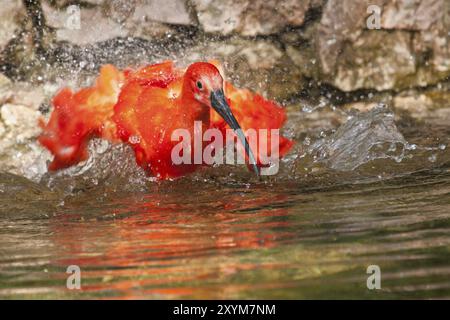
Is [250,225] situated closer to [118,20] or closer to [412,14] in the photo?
[118,20]

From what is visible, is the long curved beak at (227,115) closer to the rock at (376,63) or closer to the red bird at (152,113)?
the red bird at (152,113)

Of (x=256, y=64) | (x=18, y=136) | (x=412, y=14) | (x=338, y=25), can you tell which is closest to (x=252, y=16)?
(x=256, y=64)

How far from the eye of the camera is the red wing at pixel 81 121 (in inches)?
171

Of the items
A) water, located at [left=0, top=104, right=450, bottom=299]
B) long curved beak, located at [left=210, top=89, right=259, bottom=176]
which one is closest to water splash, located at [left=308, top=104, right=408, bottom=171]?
water, located at [left=0, top=104, right=450, bottom=299]

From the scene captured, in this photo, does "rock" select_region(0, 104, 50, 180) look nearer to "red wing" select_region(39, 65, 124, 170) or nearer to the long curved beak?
"red wing" select_region(39, 65, 124, 170)

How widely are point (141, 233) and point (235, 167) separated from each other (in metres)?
1.25

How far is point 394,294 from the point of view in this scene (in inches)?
95.4

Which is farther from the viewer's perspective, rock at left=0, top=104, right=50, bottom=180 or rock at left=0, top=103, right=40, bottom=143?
rock at left=0, top=103, right=40, bottom=143

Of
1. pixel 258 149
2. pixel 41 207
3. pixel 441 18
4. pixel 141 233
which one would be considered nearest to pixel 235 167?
pixel 258 149

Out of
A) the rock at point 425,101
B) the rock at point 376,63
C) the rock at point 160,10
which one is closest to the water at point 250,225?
the rock at point 425,101

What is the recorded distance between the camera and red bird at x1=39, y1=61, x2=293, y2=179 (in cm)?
425

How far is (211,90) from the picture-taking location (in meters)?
4.20

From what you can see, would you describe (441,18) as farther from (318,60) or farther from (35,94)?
(35,94)

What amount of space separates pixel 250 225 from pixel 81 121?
1.31 meters
